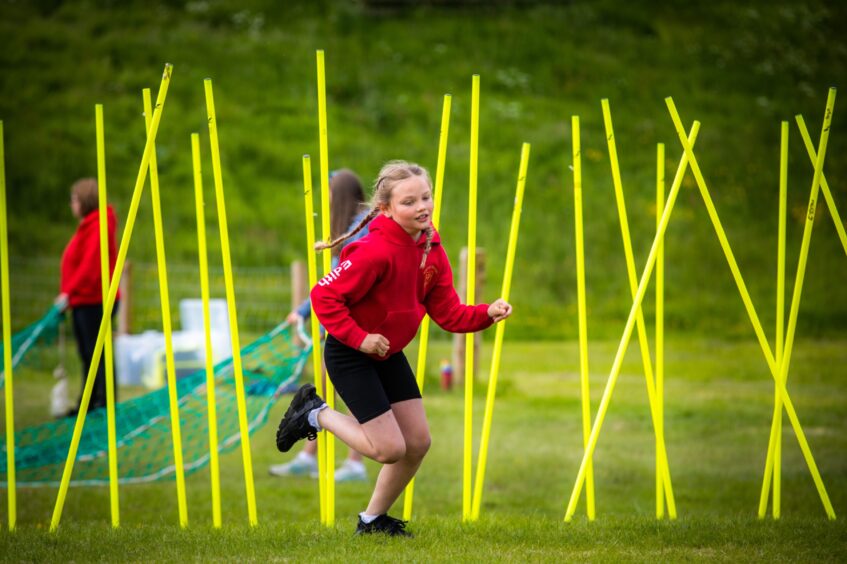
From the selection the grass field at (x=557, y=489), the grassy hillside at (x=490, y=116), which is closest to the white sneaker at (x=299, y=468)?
the grass field at (x=557, y=489)

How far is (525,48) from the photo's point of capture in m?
21.4

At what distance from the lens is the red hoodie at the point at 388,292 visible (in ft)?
13.9

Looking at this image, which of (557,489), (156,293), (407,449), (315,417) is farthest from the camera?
(156,293)

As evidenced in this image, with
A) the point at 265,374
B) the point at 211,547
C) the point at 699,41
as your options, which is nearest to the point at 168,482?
the point at 265,374

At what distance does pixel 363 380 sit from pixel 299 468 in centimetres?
318

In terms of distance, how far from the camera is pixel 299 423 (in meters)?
4.64

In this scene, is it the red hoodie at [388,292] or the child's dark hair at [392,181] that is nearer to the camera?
the red hoodie at [388,292]

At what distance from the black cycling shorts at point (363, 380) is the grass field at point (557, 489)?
598 millimetres

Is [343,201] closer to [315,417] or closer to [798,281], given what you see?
[315,417]

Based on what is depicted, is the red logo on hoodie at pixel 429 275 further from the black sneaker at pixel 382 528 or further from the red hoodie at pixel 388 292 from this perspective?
the black sneaker at pixel 382 528

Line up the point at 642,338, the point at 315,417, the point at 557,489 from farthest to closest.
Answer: the point at 557,489, the point at 642,338, the point at 315,417

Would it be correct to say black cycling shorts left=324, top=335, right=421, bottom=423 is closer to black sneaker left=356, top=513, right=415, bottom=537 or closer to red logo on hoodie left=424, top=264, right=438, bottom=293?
red logo on hoodie left=424, top=264, right=438, bottom=293

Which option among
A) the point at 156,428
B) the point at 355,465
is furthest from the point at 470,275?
the point at 156,428

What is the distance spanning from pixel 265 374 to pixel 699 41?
1699 cm
